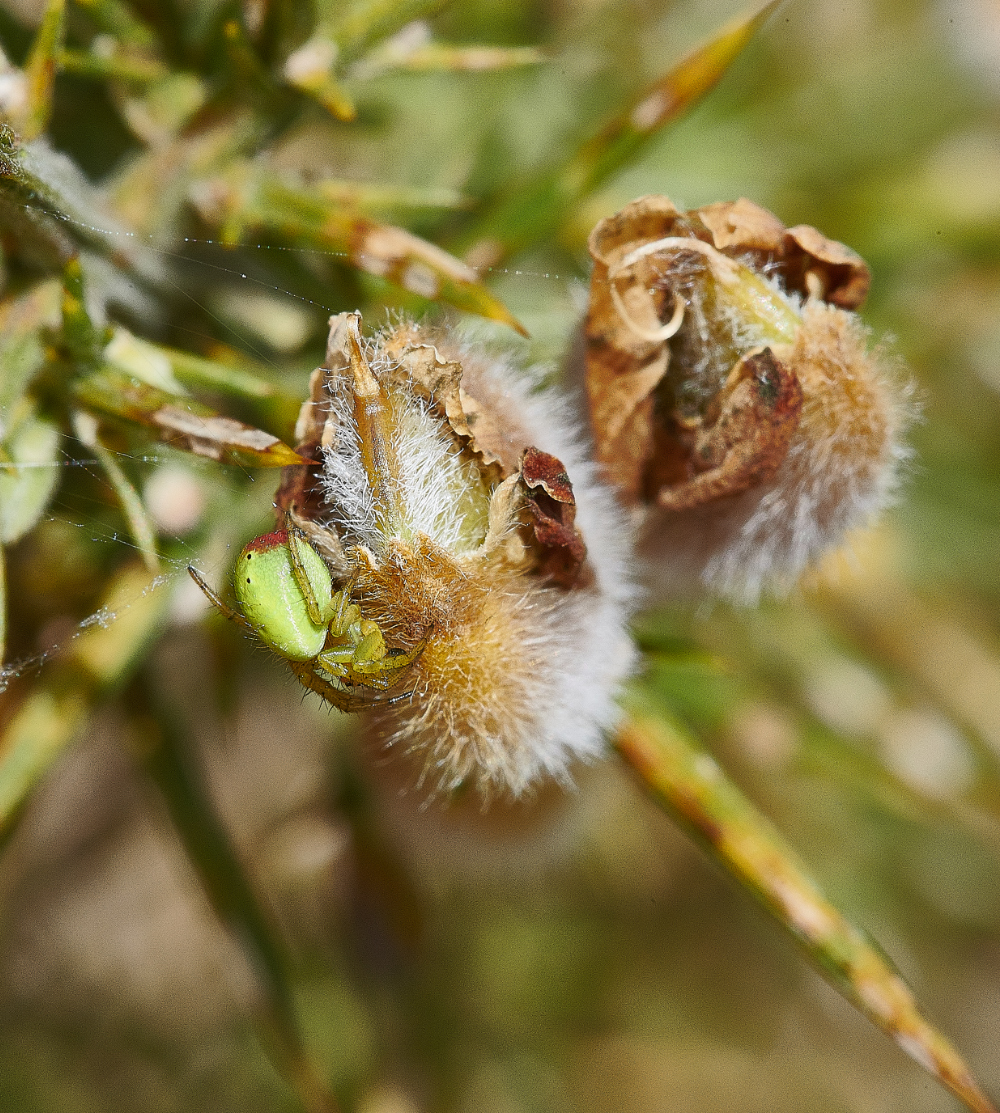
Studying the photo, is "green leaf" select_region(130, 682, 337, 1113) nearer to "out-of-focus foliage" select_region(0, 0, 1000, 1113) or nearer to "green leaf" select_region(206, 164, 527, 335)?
"out-of-focus foliage" select_region(0, 0, 1000, 1113)

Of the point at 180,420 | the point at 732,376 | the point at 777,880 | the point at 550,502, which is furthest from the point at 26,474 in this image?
the point at 777,880

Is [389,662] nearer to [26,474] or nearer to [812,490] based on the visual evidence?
[26,474]

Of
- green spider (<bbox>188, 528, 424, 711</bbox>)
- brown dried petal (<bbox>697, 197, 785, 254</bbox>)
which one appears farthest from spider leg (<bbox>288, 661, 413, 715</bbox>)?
brown dried petal (<bbox>697, 197, 785, 254</bbox>)

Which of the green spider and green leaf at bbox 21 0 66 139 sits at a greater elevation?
green leaf at bbox 21 0 66 139

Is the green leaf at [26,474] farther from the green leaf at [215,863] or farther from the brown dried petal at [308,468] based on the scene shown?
the green leaf at [215,863]

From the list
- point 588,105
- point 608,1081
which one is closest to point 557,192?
point 588,105

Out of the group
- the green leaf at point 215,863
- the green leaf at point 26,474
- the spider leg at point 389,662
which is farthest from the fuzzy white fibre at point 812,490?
the green leaf at point 215,863
